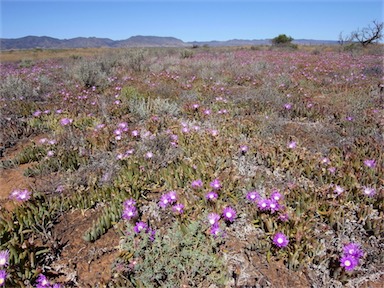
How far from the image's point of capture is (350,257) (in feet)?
6.81

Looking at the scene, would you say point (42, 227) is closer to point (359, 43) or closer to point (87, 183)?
point (87, 183)

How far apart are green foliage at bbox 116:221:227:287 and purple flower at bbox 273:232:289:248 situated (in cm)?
Answer: 50

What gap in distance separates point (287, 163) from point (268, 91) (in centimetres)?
379

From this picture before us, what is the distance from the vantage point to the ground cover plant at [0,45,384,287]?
2.20m

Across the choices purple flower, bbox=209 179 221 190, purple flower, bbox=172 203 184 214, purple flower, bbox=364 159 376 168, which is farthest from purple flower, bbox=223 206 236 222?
purple flower, bbox=364 159 376 168

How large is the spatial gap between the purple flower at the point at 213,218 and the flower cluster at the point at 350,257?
1.04m

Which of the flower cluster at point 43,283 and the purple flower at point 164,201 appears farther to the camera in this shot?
the purple flower at point 164,201

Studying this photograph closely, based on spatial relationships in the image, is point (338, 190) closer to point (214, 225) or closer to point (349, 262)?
point (349, 262)

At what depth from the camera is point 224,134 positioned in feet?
14.2

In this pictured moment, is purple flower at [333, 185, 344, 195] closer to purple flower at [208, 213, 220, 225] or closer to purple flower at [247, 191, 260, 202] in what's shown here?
purple flower at [247, 191, 260, 202]

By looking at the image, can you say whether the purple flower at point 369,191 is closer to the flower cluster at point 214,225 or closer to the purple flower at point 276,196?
the purple flower at point 276,196

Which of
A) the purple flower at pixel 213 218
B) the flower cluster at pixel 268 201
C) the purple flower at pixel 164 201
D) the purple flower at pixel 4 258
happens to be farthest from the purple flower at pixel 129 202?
the flower cluster at pixel 268 201

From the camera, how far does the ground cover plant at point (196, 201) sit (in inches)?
86.7

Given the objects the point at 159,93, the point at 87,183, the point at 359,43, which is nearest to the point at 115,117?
the point at 159,93
